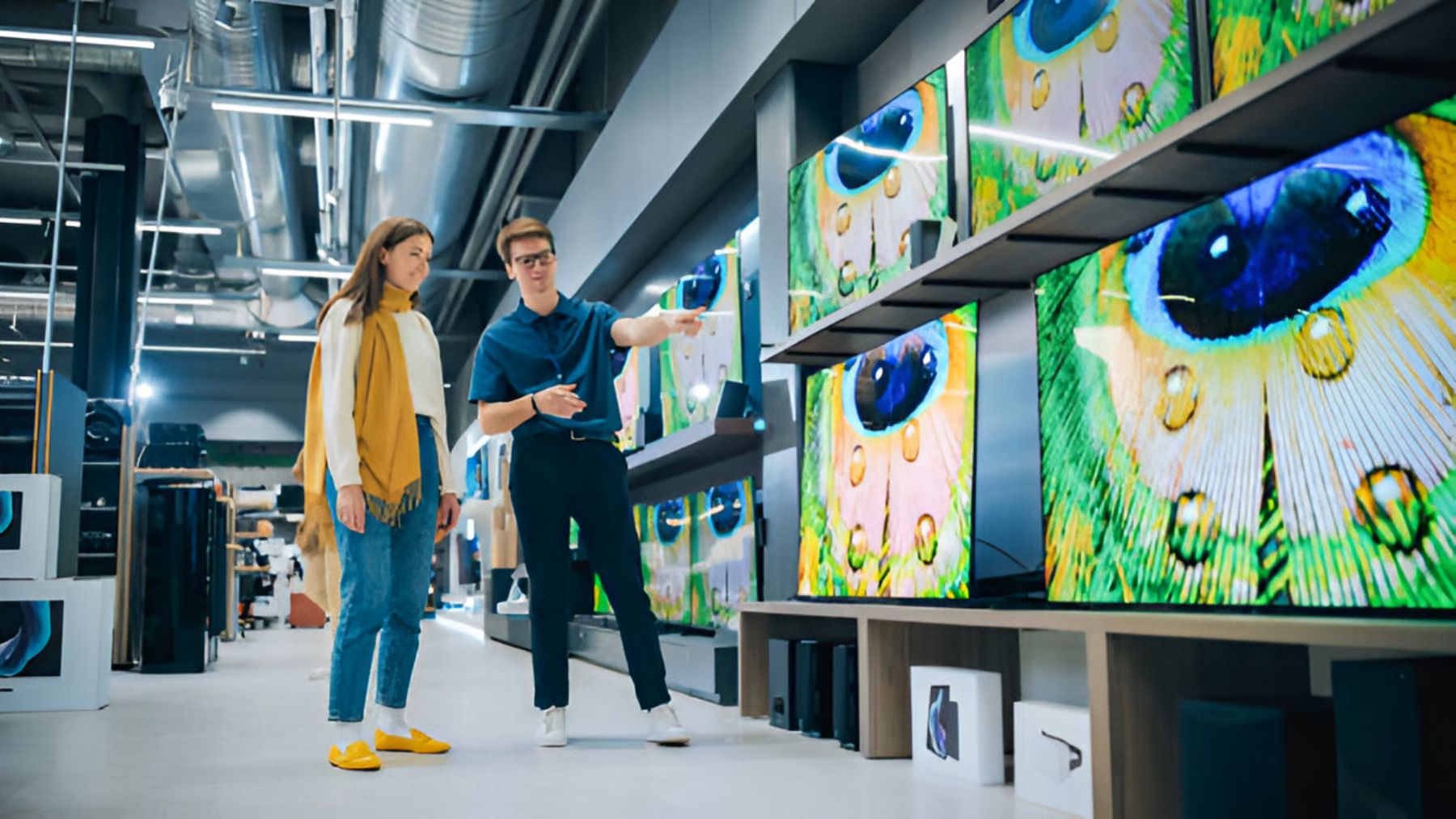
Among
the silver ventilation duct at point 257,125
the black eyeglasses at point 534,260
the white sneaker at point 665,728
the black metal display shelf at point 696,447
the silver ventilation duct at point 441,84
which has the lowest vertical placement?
the white sneaker at point 665,728

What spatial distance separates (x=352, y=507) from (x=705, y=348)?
282 cm

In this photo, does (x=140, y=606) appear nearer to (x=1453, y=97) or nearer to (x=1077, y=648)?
(x=1077, y=648)

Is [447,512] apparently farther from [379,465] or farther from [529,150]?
[529,150]

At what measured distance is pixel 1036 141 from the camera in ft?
9.12

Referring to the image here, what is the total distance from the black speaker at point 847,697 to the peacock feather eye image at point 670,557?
236 cm

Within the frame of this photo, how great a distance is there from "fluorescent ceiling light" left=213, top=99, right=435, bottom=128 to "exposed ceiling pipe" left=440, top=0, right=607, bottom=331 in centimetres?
133

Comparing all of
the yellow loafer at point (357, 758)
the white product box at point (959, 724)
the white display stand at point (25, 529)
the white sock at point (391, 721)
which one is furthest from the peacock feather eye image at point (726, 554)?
the white display stand at point (25, 529)

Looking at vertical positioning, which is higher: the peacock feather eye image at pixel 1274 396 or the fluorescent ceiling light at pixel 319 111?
the fluorescent ceiling light at pixel 319 111

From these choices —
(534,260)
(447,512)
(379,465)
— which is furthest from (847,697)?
(534,260)

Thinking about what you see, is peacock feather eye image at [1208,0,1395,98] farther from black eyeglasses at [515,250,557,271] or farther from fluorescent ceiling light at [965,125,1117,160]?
black eyeglasses at [515,250,557,271]

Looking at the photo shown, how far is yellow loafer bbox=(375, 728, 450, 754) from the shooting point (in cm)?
327

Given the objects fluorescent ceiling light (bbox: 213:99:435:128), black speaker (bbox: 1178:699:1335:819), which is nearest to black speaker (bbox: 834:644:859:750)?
black speaker (bbox: 1178:699:1335:819)

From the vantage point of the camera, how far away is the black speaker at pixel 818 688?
348cm

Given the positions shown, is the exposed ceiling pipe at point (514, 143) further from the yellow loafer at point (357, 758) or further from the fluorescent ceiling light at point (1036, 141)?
the yellow loafer at point (357, 758)
